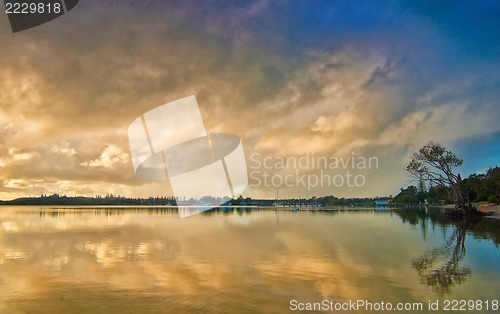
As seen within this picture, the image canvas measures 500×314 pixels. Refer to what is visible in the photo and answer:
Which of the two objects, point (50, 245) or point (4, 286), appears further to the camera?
point (50, 245)

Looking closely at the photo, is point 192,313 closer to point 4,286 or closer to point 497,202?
→ point 4,286

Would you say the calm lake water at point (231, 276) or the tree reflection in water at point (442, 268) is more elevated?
the calm lake water at point (231, 276)

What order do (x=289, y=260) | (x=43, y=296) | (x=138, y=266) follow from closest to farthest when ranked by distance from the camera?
(x=43, y=296) < (x=138, y=266) < (x=289, y=260)

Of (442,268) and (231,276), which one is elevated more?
(231,276)

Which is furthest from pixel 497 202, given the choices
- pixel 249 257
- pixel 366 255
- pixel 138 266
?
pixel 138 266

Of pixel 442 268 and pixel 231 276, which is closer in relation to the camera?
pixel 231 276

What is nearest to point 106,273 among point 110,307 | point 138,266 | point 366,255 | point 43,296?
point 138,266

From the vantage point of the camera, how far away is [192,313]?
9820 millimetres

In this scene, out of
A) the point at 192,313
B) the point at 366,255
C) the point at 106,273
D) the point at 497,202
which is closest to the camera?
the point at 192,313

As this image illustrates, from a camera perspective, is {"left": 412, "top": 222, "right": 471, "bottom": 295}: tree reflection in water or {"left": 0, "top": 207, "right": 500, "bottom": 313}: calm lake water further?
{"left": 412, "top": 222, "right": 471, "bottom": 295}: tree reflection in water

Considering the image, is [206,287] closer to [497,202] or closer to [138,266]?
[138,266]

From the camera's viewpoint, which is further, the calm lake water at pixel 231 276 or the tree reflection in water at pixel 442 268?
the tree reflection in water at pixel 442 268

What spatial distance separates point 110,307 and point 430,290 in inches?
407

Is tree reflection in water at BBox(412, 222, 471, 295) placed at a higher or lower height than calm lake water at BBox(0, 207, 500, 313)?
lower
